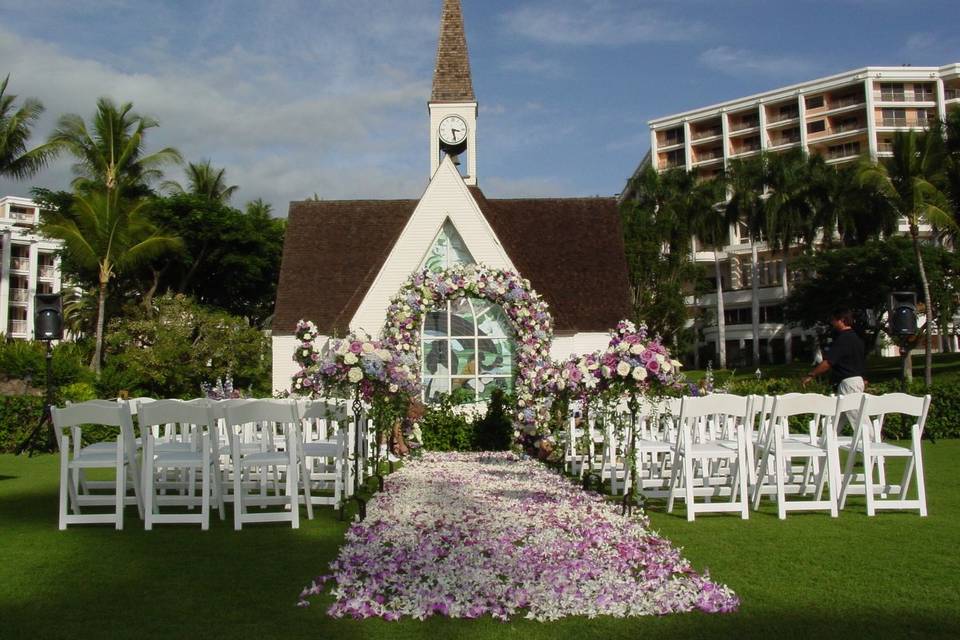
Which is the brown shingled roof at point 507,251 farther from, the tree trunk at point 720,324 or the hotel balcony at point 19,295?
the hotel balcony at point 19,295

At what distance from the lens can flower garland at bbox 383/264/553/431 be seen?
688 inches

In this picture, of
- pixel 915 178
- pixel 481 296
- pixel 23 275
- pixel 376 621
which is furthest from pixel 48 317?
pixel 23 275

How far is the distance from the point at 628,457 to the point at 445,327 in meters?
10.8

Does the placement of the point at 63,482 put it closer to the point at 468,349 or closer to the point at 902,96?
the point at 468,349

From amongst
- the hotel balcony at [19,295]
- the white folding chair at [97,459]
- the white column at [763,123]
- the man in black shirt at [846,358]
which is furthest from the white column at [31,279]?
the man in black shirt at [846,358]

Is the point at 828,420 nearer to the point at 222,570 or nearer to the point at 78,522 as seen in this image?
the point at 222,570

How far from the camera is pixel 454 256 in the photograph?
22.0 m

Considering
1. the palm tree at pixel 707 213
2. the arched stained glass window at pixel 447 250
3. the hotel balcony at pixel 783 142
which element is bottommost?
the arched stained glass window at pixel 447 250

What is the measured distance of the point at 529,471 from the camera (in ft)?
45.1

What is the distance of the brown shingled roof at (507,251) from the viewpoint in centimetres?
2320

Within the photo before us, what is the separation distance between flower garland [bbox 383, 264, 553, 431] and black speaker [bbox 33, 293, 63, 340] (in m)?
7.25

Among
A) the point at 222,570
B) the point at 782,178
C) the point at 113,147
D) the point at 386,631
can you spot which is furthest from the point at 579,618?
the point at 782,178

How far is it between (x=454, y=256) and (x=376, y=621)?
17202mm

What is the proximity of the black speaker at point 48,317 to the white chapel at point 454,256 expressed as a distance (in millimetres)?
5778
